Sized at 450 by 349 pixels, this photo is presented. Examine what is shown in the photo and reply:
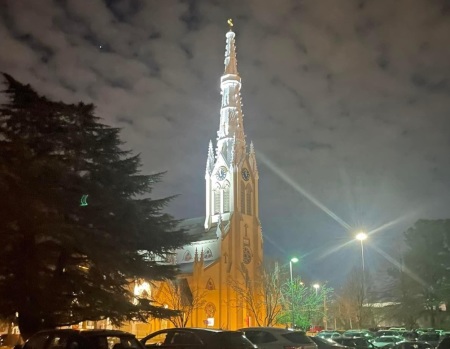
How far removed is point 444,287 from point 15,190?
124ft

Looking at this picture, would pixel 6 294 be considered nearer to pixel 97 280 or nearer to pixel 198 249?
pixel 97 280

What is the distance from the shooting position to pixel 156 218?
23469 mm

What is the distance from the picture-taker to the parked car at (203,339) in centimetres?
1377

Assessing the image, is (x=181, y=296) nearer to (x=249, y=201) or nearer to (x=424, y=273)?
(x=249, y=201)

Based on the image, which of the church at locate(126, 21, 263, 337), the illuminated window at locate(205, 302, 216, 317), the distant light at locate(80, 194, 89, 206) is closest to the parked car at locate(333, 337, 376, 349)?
the distant light at locate(80, 194, 89, 206)

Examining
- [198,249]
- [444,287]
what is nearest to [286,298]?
[444,287]

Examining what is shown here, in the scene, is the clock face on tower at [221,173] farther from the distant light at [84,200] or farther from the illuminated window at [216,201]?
the distant light at [84,200]

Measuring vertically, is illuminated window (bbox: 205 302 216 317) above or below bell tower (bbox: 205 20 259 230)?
below

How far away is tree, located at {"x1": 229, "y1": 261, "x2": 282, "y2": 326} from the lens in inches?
2181

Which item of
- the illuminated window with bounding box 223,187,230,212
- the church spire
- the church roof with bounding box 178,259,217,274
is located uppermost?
the church spire

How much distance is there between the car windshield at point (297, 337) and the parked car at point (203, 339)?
3.31 m

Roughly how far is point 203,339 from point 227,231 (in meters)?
66.2

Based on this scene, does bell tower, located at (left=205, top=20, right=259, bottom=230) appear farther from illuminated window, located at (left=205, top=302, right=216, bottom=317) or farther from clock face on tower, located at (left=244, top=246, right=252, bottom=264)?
illuminated window, located at (left=205, top=302, right=216, bottom=317)

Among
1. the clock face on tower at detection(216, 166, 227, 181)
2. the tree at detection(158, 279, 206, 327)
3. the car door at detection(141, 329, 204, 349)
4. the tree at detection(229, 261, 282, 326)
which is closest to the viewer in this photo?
the car door at detection(141, 329, 204, 349)
